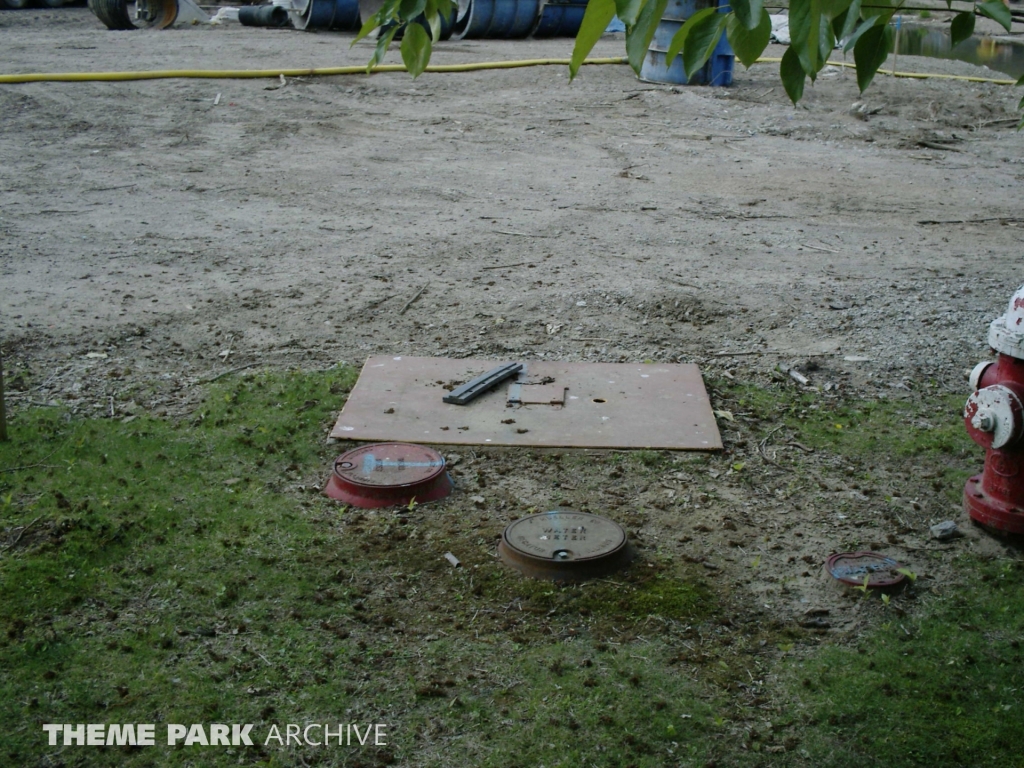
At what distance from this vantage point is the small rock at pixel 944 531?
371cm

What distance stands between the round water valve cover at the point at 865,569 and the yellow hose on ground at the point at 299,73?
8271 mm

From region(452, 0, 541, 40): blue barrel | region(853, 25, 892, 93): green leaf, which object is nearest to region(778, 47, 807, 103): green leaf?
region(853, 25, 892, 93): green leaf

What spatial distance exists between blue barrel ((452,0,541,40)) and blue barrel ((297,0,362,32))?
2.11 m

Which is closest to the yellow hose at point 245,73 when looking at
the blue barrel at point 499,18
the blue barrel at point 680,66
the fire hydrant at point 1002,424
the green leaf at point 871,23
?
the blue barrel at point 680,66

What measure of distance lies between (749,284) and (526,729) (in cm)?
434

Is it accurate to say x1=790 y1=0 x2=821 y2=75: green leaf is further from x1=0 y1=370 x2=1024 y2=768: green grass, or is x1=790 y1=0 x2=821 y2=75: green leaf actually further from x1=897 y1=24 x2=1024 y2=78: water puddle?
x1=897 y1=24 x2=1024 y2=78: water puddle

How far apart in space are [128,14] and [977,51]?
1843 cm

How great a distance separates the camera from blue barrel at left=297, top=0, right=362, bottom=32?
747 inches

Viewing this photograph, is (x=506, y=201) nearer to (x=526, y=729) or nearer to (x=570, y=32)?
(x=526, y=729)

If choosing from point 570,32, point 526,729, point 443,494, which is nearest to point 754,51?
point 526,729

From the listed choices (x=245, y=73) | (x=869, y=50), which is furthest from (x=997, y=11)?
(x=245, y=73)

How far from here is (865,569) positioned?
11.4 feet

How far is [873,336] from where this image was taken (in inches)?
223

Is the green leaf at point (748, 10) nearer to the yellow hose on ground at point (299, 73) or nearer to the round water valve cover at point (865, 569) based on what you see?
the round water valve cover at point (865, 569)
